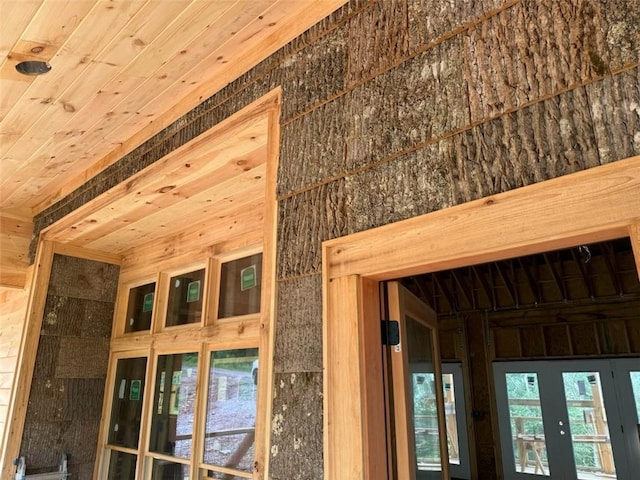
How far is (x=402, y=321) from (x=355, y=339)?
0.30m

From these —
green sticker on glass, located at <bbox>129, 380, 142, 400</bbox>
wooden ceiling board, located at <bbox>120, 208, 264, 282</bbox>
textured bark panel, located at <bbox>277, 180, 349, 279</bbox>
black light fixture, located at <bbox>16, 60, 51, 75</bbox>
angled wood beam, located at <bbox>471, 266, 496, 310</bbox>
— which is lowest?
green sticker on glass, located at <bbox>129, 380, 142, 400</bbox>

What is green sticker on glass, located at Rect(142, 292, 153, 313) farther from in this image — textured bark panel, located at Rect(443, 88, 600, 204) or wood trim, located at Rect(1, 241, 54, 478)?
textured bark panel, located at Rect(443, 88, 600, 204)

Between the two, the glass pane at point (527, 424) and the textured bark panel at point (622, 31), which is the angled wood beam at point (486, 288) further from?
the textured bark panel at point (622, 31)

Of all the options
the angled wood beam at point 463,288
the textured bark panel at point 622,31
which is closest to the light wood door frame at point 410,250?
the textured bark panel at point 622,31

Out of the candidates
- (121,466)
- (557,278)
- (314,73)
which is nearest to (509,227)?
(314,73)

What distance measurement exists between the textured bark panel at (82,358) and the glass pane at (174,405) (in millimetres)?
748

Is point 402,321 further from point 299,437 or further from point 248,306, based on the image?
point 248,306

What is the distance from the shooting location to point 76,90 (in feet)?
7.87

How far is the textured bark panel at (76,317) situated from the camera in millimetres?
3755

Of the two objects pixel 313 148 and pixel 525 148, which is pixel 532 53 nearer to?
pixel 525 148

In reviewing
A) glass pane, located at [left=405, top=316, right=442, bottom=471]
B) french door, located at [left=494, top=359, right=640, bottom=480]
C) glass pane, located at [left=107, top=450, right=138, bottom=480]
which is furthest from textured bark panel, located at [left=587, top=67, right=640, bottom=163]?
french door, located at [left=494, top=359, right=640, bottom=480]

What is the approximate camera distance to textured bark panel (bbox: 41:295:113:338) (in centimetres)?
375

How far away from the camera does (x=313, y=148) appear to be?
1.75 metres

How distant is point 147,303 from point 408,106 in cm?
332
